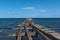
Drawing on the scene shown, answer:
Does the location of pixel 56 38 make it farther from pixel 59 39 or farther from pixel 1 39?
pixel 1 39

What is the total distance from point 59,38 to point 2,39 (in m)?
24.3

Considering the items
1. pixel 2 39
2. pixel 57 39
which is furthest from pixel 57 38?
pixel 2 39

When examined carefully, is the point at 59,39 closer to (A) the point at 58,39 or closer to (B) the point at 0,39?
(A) the point at 58,39

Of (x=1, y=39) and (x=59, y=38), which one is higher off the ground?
(x=59, y=38)

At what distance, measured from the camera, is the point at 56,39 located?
424 cm

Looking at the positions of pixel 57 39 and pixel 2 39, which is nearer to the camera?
pixel 57 39

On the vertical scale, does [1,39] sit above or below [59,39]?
below

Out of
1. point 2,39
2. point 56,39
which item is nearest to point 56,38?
point 56,39

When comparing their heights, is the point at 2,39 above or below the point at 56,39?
below

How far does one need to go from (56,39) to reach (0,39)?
956 inches

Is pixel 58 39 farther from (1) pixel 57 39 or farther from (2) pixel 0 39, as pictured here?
(2) pixel 0 39

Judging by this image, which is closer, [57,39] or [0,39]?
[57,39]

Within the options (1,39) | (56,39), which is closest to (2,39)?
(1,39)

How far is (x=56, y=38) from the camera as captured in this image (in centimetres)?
421
